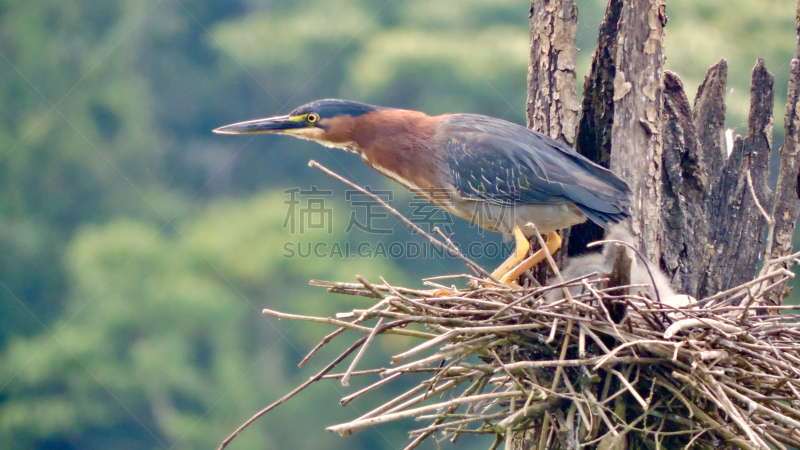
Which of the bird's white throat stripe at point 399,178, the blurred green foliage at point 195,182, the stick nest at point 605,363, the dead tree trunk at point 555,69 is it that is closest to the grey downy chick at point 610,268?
the dead tree trunk at point 555,69

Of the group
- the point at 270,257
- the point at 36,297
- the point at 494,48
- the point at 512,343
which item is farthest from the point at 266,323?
the point at 512,343

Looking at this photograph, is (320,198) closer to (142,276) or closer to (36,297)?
(142,276)

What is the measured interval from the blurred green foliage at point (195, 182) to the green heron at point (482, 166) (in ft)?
16.6

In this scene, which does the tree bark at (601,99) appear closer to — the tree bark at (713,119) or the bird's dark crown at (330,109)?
the tree bark at (713,119)

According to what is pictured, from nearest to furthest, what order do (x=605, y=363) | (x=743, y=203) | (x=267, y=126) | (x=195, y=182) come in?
(x=605, y=363) < (x=743, y=203) < (x=267, y=126) < (x=195, y=182)

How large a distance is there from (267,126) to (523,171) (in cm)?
104

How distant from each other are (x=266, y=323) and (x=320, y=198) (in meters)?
1.99

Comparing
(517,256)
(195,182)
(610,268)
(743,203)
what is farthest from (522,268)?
(195,182)

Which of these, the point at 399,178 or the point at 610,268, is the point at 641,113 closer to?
the point at 610,268

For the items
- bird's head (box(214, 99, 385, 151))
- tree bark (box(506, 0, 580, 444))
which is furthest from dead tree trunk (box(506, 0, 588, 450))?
bird's head (box(214, 99, 385, 151))

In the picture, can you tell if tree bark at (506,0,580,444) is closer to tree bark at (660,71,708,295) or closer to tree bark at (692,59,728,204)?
tree bark at (660,71,708,295)

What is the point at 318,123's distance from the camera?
9.61 feet

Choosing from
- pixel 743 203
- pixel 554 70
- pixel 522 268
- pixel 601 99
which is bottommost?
pixel 522 268

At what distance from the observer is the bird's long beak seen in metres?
2.86
